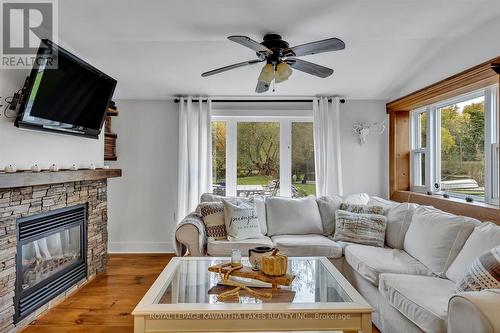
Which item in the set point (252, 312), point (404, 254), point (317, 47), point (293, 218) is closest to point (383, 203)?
point (404, 254)

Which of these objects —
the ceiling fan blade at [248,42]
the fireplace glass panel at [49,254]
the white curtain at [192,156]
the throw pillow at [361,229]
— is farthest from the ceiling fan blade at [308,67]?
the fireplace glass panel at [49,254]

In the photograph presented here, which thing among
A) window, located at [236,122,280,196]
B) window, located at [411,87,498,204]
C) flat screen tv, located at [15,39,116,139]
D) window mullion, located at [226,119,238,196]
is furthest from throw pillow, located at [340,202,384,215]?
flat screen tv, located at [15,39,116,139]

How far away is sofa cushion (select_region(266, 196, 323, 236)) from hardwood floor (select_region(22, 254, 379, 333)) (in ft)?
4.39

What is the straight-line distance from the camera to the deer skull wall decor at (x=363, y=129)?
4434 mm

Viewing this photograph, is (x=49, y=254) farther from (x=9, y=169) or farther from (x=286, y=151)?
(x=286, y=151)

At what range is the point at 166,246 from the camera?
4480 mm

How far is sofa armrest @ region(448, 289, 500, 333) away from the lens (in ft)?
4.19

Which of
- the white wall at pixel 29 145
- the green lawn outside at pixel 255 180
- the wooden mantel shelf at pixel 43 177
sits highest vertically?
the white wall at pixel 29 145

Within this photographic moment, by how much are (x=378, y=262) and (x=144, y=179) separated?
3.21 metres

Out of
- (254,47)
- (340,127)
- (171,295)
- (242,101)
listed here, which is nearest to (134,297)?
(171,295)

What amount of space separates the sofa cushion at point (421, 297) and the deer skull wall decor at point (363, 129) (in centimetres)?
253

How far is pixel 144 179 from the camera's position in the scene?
4484mm

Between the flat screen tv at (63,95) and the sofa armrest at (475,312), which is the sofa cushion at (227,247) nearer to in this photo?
the flat screen tv at (63,95)

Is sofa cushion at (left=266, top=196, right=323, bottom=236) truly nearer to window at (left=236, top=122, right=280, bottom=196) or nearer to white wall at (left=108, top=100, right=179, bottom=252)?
window at (left=236, top=122, right=280, bottom=196)
